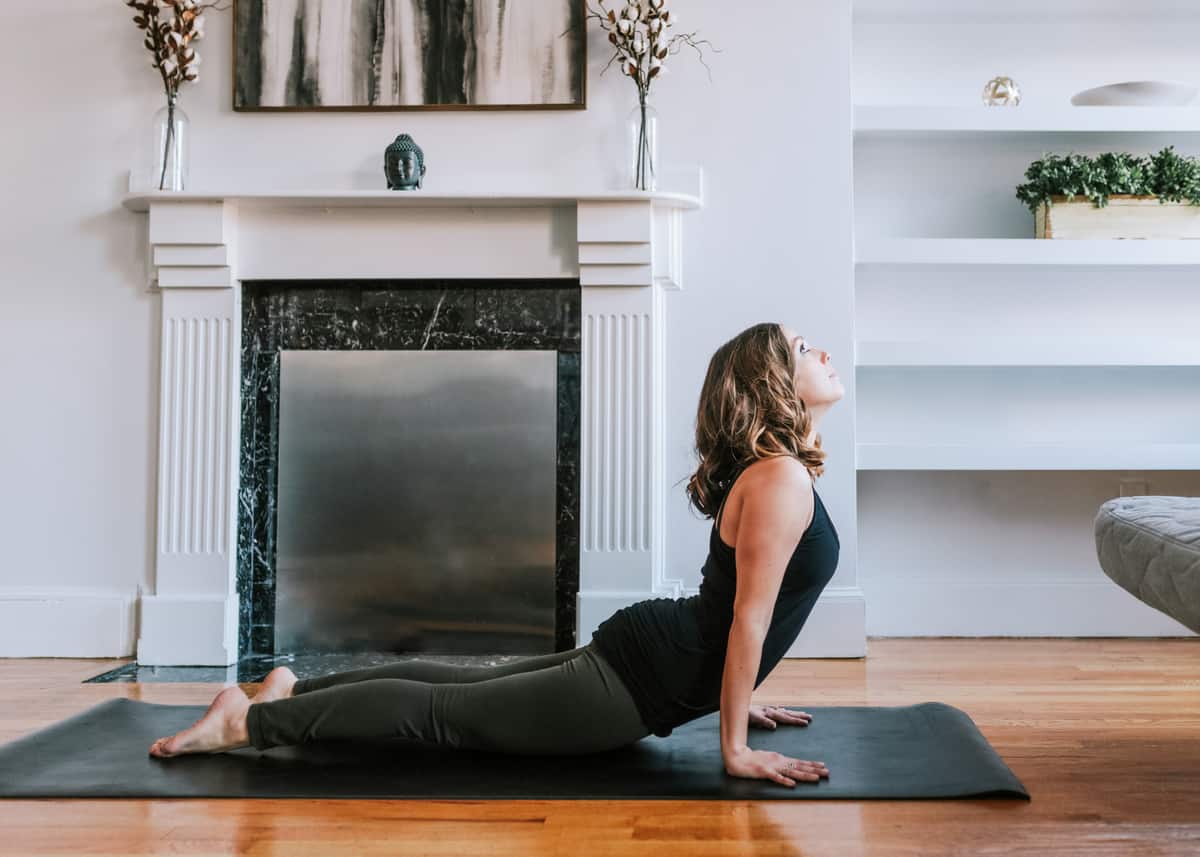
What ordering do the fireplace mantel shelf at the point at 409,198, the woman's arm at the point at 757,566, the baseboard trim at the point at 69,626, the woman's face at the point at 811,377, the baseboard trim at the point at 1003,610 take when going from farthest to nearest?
A: the baseboard trim at the point at 1003,610 → the baseboard trim at the point at 69,626 → the fireplace mantel shelf at the point at 409,198 → the woman's face at the point at 811,377 → the woman's arm at the point at 757,566

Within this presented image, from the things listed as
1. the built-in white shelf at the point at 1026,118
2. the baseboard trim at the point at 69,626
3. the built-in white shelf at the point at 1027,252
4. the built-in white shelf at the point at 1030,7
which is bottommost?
the baseboard trim at the point at 69,626

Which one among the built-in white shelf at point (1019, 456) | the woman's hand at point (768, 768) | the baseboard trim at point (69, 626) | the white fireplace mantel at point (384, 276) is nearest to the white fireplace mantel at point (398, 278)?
the white fireplace mantel at point (384, 276)

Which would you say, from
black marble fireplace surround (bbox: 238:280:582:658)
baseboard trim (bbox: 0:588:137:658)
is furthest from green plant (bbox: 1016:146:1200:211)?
baseboard trim (bbox: 0:588:137:658)

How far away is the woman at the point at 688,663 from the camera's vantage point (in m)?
1.97

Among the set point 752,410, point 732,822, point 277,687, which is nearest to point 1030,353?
point 752,410

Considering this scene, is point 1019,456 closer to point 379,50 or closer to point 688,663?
point 688,663

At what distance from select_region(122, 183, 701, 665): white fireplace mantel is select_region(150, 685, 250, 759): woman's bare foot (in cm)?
120

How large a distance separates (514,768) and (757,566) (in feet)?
2.08

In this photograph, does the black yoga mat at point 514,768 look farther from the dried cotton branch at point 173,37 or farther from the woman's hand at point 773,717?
the dried cotton branch at point 173,37

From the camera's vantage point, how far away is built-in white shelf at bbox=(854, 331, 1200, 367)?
3.44 metres

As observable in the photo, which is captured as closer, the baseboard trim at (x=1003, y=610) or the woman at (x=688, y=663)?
the woman at (x=688, y=663)

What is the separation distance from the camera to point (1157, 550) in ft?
6.10

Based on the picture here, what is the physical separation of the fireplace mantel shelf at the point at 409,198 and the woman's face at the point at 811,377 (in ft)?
4.30

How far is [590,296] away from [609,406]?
0.35 metres
